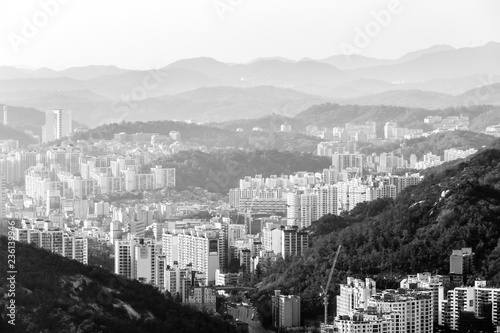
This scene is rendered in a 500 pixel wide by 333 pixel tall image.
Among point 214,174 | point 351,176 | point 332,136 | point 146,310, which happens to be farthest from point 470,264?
point 332,136

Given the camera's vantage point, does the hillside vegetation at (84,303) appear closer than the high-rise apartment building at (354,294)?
Yes

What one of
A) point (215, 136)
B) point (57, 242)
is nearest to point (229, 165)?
point (215, 136)

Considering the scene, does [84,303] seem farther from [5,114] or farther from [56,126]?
[5,114]

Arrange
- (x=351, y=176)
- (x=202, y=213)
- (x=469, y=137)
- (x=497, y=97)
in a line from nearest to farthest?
(x=202, y=213), (x=351, y=176), (x=469, y=137), (x=497, y=97)

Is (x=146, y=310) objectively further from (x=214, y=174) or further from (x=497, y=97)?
(x=497, y=97)

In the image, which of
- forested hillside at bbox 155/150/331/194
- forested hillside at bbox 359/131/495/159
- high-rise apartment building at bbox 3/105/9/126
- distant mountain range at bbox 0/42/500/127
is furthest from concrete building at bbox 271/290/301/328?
distant mountain range at bbox 0/42/500/127

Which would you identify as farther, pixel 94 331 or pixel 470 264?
pixel 470 264

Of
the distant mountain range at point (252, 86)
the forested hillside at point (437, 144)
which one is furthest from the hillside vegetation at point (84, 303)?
the distant mountain range at point (252, 86)

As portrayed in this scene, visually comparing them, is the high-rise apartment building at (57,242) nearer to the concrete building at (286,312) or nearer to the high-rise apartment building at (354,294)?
the concrete building at (286,312)

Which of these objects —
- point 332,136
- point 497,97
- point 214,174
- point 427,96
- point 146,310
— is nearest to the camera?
point 146,310
